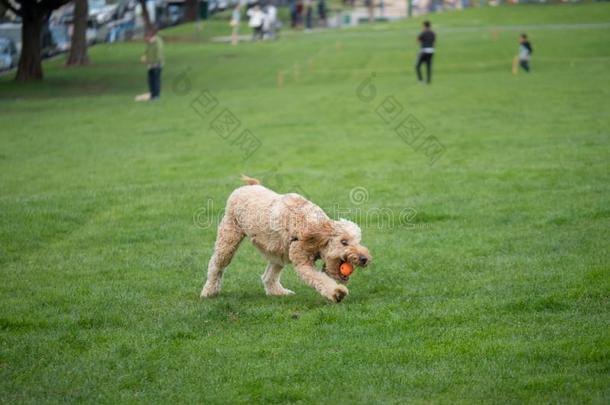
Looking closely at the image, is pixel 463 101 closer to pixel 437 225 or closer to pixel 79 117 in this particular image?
pixel 79 117

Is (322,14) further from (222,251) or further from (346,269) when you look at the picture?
(346,269)

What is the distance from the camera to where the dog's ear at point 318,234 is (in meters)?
9.30

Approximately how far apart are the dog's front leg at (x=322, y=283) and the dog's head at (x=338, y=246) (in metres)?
0.12

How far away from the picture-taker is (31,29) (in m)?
37.9

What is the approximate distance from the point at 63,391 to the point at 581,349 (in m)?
4.33

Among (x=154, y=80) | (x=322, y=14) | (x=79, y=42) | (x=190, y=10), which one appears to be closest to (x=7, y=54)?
(x=79, y=42)

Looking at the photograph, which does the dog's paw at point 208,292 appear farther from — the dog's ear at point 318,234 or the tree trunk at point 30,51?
the tree trunk at point 30,51

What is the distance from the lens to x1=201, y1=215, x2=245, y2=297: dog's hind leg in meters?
10.1

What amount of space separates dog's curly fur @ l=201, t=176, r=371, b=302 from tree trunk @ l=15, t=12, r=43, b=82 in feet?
98.3

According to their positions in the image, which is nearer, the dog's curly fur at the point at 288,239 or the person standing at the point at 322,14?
the dog's curly fur at the point at 288,239

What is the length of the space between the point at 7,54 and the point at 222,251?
38.7 metres

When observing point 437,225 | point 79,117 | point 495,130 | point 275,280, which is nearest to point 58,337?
point 275,280

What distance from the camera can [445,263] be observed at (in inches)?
453

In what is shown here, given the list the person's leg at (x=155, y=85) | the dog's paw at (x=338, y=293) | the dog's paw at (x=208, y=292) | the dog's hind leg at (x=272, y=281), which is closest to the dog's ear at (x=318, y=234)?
the dog's paw at (x=338, y=293)
